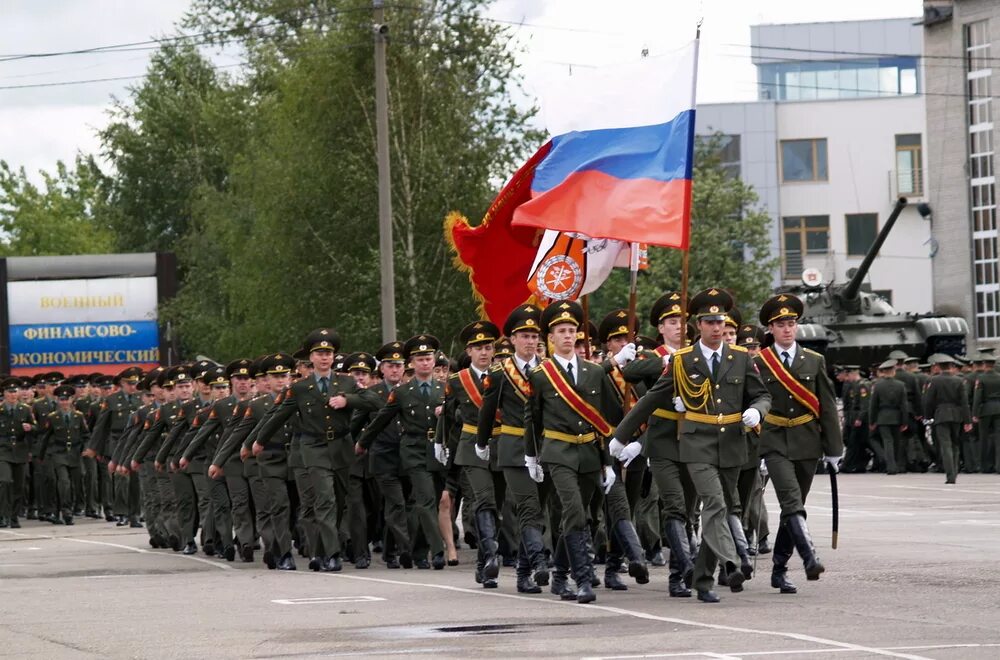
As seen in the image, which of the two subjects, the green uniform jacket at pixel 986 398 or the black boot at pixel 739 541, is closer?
the black boot at pixel 739 541

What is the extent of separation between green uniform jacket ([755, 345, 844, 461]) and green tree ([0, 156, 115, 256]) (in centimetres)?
6650

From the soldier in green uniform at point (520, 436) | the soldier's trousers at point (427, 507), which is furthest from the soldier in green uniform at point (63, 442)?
the soldier in green uniform at point (520, 436)

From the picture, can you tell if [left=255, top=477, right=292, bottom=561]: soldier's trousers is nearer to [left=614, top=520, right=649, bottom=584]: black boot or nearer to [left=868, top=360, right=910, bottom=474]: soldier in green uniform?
[left=614, top=520, right=649, bottom=584]: black boot

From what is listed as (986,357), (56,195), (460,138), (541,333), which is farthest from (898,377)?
(56,195)

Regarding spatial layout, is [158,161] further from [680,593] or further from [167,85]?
[680,593]

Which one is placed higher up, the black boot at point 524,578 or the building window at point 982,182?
the building window at point 982,182

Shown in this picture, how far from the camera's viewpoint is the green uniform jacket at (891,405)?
32.0 m

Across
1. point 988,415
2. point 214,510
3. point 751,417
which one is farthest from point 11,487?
point 751,417

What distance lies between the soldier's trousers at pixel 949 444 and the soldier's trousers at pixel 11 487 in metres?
12.8

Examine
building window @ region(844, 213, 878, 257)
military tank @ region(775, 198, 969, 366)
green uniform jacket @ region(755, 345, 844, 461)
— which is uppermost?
building window @ region(844, 213, 878, 257)

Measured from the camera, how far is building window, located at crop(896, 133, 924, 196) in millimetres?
73125

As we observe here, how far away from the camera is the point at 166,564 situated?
18719mm

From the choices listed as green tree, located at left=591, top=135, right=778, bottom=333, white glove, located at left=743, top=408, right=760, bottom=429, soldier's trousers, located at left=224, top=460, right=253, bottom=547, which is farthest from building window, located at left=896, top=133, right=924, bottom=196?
white glove, located at left=743, top=408, right=760, bottom=429

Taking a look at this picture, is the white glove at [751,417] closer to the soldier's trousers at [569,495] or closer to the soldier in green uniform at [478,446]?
the soldier's trousers at [569,495]
